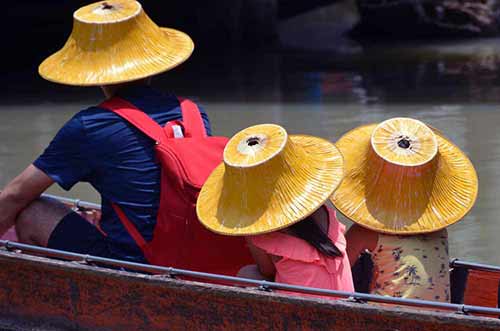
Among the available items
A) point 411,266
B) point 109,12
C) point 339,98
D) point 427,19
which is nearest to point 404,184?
point 411,266

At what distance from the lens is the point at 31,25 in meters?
16.1

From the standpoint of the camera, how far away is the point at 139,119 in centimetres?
385

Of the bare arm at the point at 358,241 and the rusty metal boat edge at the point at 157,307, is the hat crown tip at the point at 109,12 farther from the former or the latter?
the bare arm at the point at 358,241

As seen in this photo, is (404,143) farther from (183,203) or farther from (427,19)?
(427,19)

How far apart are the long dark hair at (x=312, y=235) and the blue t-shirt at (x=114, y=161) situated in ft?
1.96

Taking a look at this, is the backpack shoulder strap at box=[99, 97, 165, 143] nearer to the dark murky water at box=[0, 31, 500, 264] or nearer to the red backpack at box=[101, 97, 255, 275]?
the red backpack at box=[101, 97, 255, 275]

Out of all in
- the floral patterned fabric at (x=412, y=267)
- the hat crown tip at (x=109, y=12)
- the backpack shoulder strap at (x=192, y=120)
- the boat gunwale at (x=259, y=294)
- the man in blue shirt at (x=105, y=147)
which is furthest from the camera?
the hat crown tip at (x=109, y=12)

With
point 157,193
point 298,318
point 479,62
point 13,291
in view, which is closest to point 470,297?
point 298,318

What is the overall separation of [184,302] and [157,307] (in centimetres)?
12

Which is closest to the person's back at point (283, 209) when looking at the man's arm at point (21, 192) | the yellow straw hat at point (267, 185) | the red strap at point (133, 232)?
the yellow straw hat at point (267, 185)

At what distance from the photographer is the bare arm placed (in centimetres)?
387

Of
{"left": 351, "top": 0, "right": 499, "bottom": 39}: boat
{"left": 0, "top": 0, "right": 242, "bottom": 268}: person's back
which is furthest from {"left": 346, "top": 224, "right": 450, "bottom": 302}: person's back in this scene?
{"left": 351, "top": 0, "right": 499, "bottom": 39}: boat

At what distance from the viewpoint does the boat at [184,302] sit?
11.1 feet

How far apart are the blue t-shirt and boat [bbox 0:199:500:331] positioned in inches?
8.1
